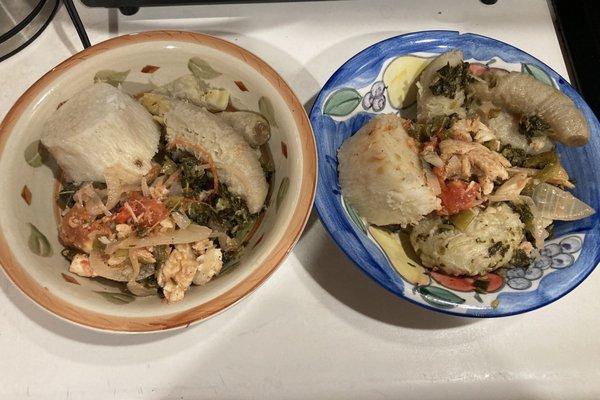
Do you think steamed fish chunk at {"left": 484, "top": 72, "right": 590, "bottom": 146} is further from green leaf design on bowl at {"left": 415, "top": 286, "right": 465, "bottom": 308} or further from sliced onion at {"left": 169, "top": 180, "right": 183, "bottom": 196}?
sliced onion at {"left": 169, "top": 180, "right": 183, "bottom": 196}

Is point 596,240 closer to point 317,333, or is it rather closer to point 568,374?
point 568,374

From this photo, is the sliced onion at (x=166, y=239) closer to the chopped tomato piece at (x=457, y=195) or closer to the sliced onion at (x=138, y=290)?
the sliced onion at (x=138, y=290)

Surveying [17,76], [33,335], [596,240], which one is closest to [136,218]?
[33,335]

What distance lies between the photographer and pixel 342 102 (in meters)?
0.97

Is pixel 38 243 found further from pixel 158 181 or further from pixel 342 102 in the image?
pixel 342 102

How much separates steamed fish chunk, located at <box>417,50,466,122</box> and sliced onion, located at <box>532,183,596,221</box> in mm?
217

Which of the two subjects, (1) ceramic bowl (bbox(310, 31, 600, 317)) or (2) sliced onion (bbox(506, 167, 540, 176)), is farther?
(2) sliced onion (bbox(506, 167, 540, 176))

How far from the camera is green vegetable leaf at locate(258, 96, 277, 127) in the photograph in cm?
83

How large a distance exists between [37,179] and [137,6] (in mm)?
539

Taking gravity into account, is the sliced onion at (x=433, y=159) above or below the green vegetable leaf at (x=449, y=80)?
below

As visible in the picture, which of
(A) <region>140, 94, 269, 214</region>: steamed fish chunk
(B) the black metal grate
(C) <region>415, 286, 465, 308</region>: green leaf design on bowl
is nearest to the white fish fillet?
(A) <region>140, 94, 269, 214</region>: steamed fish chunk

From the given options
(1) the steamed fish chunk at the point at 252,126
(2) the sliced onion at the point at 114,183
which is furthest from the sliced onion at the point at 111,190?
(1) the steamed fish chunk at the point at 252,126

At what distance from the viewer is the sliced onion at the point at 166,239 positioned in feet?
2.61

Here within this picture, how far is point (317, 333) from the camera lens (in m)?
0.91
